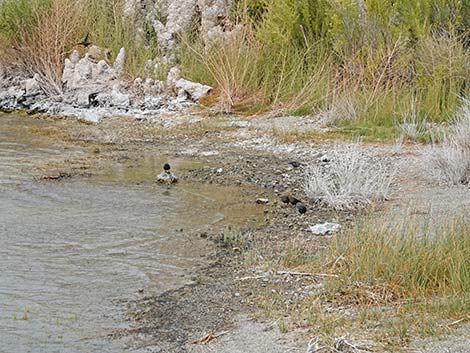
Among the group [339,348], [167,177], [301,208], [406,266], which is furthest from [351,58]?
[339,348]

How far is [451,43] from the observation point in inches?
503

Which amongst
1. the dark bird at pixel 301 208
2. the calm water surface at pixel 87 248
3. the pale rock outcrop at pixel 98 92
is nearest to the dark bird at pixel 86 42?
the pale rock outcrop at pixel 98 92

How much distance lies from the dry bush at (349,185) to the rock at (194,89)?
18.9 feet

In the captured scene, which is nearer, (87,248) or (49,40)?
(87,248)

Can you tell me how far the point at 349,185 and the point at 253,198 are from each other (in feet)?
3.65

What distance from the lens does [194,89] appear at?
15234 mm

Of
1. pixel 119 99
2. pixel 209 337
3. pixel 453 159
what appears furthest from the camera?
pixel 119 99

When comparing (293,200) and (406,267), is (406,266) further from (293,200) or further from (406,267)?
(293,200)

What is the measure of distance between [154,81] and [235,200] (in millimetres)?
7037

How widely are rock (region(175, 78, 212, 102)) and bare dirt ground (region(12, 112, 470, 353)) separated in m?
0.73

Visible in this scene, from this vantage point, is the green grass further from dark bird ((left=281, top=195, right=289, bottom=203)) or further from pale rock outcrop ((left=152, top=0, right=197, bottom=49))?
dark bird ((left=281, top=195, right=289, bottom=203))

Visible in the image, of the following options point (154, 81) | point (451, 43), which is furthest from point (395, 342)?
point (154, 81)

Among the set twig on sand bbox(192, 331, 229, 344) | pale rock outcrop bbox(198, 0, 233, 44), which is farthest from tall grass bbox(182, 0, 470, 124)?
twig on sand bbox(192, 331, 229, 344)

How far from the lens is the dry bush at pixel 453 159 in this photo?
30.5 ft
